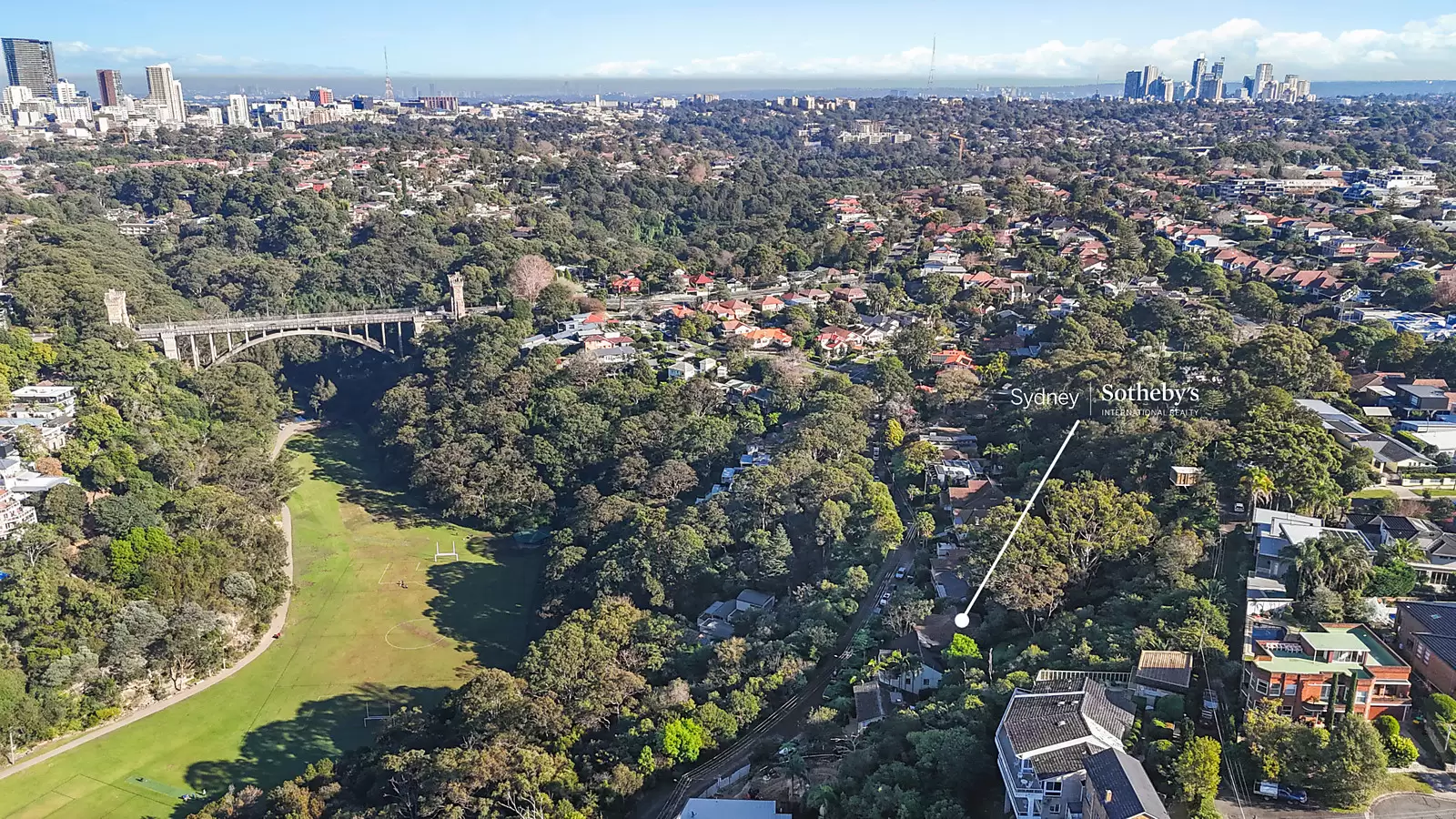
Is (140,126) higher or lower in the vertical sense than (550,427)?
higher

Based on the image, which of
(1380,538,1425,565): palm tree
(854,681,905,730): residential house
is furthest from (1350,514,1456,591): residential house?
(854,681,905,730): residential house

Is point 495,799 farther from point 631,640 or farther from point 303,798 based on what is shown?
point 631,640

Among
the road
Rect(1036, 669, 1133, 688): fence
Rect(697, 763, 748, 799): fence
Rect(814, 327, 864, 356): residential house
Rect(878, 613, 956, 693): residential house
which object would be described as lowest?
the road

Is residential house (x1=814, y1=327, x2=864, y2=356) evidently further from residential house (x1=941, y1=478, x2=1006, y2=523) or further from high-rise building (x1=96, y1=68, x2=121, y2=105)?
high-rise building (x1=96, y1=68, x2=121, y2=105)

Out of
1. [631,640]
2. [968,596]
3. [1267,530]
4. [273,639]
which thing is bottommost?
[273,639]

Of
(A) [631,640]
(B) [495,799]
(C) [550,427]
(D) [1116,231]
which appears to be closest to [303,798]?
(B) [495,799]

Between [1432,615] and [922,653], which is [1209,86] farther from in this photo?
[922,653]

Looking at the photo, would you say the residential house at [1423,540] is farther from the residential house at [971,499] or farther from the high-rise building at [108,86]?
the high-rise building at [108,86]
